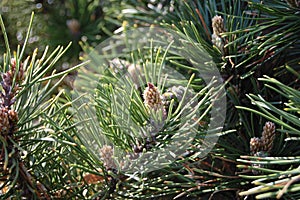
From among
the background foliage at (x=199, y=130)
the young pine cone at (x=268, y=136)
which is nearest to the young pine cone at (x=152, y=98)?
the background foliage at (x=199, y=130)

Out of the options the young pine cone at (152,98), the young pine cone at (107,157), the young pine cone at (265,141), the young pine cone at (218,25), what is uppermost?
the young pine cone at (218,25)

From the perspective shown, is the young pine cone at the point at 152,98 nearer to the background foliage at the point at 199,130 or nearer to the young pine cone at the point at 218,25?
the background foliage at the point at 199,130

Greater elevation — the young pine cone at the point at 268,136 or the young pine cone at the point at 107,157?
the young pine cone at the point at 268,136

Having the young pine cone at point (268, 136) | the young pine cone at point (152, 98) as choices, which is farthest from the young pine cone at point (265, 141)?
the young pine cone at point (152, 98)

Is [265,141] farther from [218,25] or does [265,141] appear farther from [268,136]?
[218,25]

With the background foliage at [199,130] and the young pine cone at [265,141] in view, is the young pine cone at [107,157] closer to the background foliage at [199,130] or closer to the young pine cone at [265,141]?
the background foliage at [199,130]

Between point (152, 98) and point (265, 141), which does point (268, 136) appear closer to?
point (265, 141)

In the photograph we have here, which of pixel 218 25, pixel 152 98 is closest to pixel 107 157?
pixel 152 98

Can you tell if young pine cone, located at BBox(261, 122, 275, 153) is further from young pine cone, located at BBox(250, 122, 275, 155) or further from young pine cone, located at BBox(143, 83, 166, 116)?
young pine cone, located at BBox(143, 83, 166, 116)

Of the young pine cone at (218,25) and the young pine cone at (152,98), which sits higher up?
the young pine cone at (218,25)

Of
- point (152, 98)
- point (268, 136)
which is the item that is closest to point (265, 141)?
point (268, 136)

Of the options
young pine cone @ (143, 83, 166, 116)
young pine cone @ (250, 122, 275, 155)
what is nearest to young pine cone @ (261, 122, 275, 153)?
young pine cone @ (250, 122, 275, 155)

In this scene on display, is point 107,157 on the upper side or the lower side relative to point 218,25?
lower
